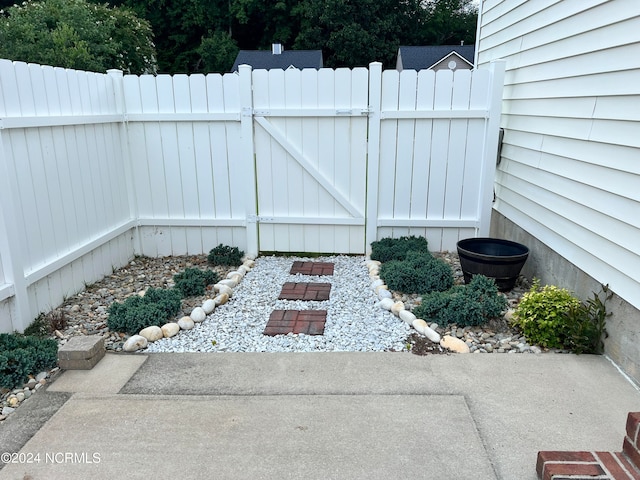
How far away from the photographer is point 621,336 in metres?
2.82

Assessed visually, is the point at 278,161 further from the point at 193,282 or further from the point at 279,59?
the point at 279,59

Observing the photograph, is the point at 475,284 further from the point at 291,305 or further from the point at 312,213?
the point at 312,213

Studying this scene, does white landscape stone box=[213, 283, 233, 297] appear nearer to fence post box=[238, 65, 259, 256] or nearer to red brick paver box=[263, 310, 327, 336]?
red brick paver box=[263, 310, 327, 336]

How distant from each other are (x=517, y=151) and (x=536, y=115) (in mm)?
508

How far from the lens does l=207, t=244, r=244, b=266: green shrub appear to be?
494 cm

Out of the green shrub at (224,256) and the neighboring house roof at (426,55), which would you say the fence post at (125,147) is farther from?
the neighboring house roof at (426,55)

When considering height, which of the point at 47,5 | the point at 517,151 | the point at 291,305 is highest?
the point at 47,5

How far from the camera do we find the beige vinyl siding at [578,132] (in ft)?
9.08

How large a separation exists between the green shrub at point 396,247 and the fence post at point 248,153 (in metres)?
1.33

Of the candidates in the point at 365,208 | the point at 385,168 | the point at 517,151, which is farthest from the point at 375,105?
the point at 517,151

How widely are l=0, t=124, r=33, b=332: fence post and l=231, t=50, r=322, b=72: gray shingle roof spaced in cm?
2073

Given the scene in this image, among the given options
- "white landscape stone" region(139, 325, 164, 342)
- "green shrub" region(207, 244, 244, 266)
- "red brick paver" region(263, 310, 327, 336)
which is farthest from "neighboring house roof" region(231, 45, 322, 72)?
"white landscape stone" region(139, 325, 164, 342)

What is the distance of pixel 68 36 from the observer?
383 inches

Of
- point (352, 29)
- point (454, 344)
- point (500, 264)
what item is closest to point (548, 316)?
point (454, 344)
